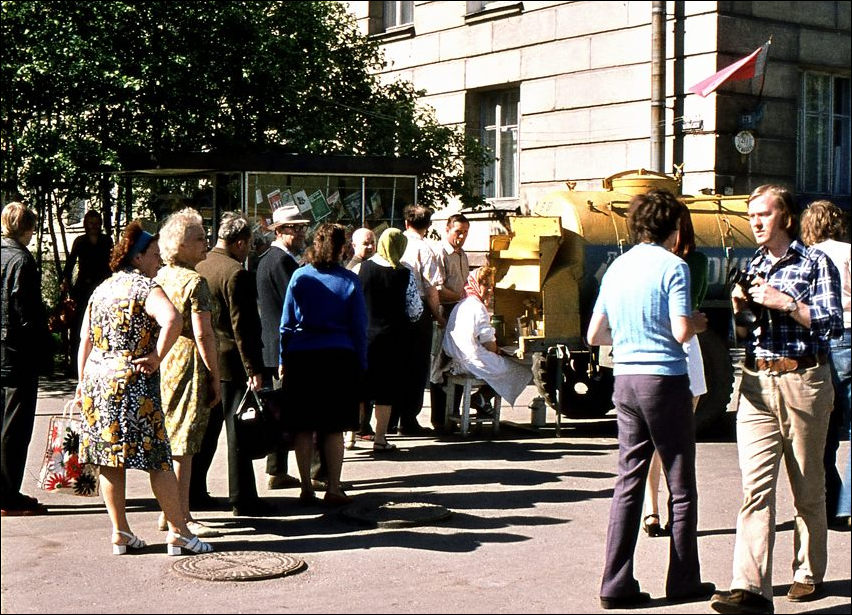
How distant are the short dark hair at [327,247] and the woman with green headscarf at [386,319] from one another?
6.34ft

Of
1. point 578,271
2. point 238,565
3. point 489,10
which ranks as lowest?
point 238,565

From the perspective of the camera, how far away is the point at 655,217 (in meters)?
5.87

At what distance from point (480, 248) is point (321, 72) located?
514 cm

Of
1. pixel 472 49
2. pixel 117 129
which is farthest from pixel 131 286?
pixel 472 49

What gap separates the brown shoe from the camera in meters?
5.99

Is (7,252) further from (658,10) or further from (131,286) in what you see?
(658,10)

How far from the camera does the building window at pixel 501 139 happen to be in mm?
22344

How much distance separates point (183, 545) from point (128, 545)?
1.07 feet

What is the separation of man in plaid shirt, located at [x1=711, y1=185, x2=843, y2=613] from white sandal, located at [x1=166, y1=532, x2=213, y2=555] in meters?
2.87

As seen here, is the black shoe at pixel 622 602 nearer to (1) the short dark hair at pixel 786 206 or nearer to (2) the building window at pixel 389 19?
(1) the short dark hair at pixel 786 206

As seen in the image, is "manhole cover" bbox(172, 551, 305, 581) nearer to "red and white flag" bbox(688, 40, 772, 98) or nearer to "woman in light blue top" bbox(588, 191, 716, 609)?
"woman in light blue top" bbox(588, 191, 716, 609)

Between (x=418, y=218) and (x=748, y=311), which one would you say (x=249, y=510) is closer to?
(x=748, y=311)

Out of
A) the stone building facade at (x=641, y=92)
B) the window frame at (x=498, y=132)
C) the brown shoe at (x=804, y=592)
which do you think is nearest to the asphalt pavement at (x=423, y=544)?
the brown shoe at (x=804, y=592)

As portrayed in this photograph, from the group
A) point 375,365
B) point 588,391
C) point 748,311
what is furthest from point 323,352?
point 588,391
